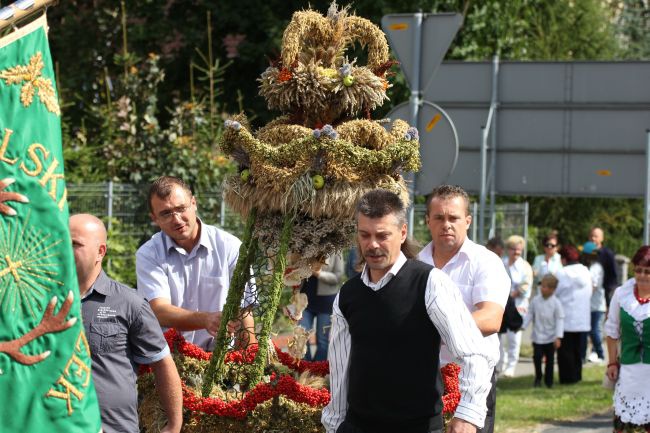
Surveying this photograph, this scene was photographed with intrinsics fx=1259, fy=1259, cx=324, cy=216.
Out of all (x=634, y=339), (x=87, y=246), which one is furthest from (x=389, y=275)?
(x=634, y=339)

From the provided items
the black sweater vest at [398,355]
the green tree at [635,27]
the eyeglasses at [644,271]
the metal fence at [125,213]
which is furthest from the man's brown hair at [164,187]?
the green tree at [635,27]

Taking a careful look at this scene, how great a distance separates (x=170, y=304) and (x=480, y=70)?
24.7 feet

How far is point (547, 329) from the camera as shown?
15500 mm

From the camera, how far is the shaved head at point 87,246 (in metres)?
5.20

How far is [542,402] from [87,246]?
9.30 metres

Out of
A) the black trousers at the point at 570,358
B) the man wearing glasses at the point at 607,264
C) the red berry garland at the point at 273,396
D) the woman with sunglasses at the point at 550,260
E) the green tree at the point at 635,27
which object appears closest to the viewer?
the red berry garland at the point at 273,396

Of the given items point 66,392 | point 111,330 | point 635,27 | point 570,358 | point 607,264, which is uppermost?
point 635,27

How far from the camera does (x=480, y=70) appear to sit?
1414cm

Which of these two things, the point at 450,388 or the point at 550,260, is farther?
the point at 550,260

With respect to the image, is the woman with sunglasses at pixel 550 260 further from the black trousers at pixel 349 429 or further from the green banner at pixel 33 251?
the green banner at pixel 33 251

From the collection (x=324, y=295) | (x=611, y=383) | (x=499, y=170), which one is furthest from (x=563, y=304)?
(x=611, y=383)

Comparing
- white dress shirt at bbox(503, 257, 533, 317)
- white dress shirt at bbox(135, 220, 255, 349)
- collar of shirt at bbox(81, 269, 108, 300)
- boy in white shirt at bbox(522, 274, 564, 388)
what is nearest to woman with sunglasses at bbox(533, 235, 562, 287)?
white dress shirt at bbox(503, 257, 533, 317)

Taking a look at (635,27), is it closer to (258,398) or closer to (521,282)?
(521,282)

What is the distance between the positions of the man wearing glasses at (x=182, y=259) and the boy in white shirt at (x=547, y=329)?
8305 millimetres
